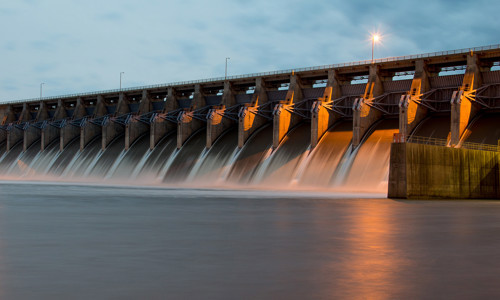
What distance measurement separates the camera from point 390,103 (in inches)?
1893

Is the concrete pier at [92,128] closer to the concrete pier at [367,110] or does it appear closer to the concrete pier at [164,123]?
the concrete pier at [164,123]

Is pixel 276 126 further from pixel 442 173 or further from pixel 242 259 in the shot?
pixel 242 259

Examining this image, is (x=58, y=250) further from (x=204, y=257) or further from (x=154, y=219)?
(x=154, y=219)

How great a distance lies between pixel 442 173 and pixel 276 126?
19769mm

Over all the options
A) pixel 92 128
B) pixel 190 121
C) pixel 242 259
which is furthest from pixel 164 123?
pixel 242 259

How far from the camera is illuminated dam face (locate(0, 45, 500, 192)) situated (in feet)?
139

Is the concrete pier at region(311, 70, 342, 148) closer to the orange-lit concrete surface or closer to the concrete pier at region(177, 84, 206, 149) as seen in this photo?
the orange-lit concrete surface

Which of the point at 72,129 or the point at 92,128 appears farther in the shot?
the point at 72,129

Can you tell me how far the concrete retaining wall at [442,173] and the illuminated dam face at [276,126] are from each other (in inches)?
66.0

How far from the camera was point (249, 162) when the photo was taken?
50219 millimetres

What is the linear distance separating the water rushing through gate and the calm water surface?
2744cm

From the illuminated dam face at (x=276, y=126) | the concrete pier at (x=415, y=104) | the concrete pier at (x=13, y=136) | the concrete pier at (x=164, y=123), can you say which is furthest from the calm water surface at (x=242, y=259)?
the concrete pier at (x=13, y=136)

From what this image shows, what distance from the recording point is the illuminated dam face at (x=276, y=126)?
4222 centimetres

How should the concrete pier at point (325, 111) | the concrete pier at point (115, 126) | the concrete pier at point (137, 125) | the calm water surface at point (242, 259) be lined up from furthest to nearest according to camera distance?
the concrete pier at point (115, 126) → the concrete pier at point (137, 125) → the concrete pier at point (325, 111) → the calm water surface at point (242, 259)
